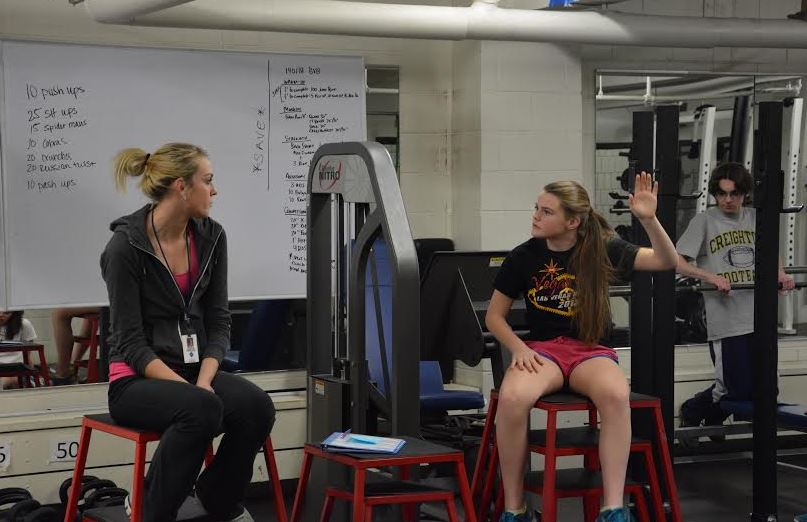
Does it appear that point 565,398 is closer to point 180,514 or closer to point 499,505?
point 499,505

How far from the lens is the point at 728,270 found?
20.3 feet

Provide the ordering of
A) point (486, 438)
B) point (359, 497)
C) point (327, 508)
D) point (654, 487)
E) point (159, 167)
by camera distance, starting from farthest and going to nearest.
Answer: point (486, 438) < point (654, 487) < point (159, 167) < point (327, 508) < point (359, 497)

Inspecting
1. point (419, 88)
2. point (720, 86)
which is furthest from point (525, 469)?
point (720, 86)

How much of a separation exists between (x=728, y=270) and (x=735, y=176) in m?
0.50

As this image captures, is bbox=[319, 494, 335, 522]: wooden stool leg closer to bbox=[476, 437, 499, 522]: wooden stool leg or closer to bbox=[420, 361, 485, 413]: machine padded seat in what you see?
bbox=[476, 437, 499, 522]: wooden stool leg

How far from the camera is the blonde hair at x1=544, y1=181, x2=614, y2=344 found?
4.36 metres

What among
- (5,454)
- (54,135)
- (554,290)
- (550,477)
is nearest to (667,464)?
(550,477)

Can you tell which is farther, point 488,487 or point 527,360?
point 488,487

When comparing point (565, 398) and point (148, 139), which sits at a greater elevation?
point (148, 139)

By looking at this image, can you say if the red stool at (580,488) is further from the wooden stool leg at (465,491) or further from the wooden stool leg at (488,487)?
the wooden stool leg at (465,491)

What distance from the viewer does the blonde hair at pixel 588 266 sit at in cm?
436

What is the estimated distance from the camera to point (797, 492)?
576cm

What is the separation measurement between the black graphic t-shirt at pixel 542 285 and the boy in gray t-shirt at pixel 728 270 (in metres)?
1.68

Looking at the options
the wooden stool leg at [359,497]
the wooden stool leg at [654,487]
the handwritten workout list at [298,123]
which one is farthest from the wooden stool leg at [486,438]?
the handwritten workout list at [298,123]
